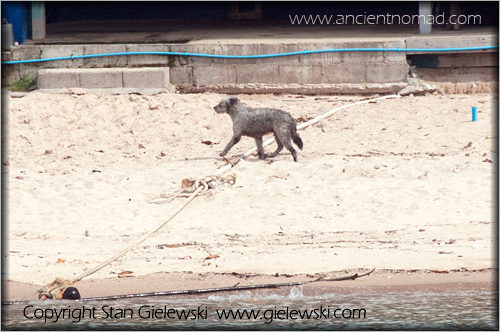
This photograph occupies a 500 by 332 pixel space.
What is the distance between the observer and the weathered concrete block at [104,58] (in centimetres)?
1247

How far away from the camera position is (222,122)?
1123 cm

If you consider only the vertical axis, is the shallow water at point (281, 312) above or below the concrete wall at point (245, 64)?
below

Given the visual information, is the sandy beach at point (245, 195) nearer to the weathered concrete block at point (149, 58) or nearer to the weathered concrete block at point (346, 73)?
the weathered concrete block at point (346, 73)

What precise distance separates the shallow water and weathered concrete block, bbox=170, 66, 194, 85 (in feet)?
23.3

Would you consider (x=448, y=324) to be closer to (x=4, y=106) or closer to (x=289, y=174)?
(x=289, y=174)

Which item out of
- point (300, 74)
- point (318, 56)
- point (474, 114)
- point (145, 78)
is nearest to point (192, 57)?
point (145, 78)

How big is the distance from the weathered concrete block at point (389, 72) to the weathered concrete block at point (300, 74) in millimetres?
829

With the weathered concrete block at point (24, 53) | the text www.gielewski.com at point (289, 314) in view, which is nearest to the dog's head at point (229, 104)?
the text www.gielewski.com at point (289, 314)

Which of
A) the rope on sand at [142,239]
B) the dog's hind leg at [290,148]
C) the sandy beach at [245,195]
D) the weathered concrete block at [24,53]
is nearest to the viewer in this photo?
the rope on sand at [142,239]

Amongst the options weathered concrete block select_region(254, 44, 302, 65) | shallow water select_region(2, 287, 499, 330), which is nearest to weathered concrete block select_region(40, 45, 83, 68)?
weathered concrete block select_region(254, 44, 302, 65)

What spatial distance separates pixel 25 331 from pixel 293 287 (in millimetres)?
2070

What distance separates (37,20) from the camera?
13.7 metres

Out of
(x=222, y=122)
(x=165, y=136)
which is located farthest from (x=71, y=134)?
(x=222, y=122)

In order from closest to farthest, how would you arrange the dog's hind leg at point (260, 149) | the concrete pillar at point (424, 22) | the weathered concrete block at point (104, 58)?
Result: the dog's hind leg at point (260, 149) < the weathered concrete block at point (104, 58) < the concrete pillar at point (424, 22)
